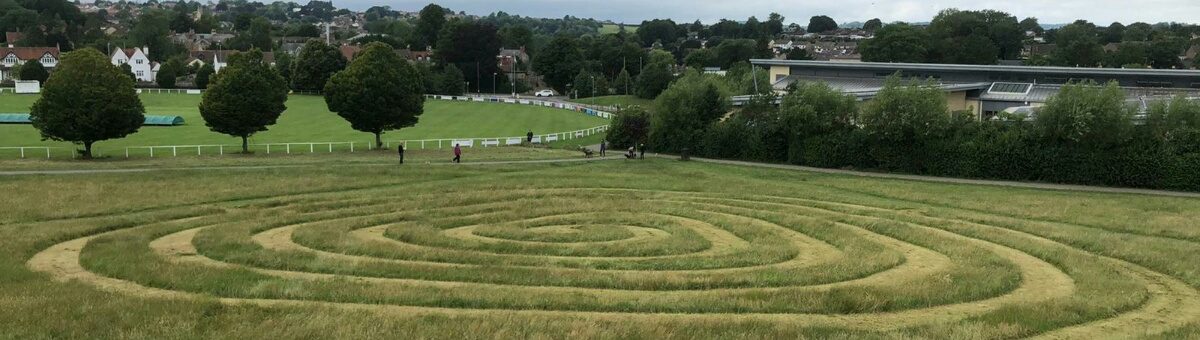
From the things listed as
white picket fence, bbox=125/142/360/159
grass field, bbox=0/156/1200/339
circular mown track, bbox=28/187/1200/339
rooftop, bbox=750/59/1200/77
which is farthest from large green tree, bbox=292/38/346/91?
circular mown track, bbox=28/187/1200/339

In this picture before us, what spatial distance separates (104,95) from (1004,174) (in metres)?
49.0

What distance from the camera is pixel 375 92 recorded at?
2184 inches

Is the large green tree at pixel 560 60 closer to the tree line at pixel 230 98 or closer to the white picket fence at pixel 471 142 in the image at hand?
the white picket fence at pixel 471 142

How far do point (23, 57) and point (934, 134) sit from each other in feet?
583

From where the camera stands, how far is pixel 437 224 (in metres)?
27.8

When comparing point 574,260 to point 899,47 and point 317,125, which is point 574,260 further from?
point 899,47

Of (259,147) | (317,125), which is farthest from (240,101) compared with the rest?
(317,125)

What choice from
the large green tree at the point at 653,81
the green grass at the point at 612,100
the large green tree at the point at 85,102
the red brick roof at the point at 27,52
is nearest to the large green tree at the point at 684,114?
the large green tree at the point at 85,102

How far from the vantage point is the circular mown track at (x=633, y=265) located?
16.9 metres

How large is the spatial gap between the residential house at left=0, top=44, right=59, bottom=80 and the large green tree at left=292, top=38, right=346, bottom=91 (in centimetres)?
6934

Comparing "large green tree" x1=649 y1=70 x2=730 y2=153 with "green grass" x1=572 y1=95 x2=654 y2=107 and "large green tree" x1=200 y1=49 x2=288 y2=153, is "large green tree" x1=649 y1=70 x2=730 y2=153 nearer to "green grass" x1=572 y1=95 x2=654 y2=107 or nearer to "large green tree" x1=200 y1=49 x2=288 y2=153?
"large green tree" x1=200 y1=49 x2=288 y2=153

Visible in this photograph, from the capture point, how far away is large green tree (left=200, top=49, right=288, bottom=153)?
173 ft

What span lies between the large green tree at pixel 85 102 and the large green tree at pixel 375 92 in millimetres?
12063

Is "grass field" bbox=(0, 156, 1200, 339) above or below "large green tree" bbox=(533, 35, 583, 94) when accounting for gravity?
below
